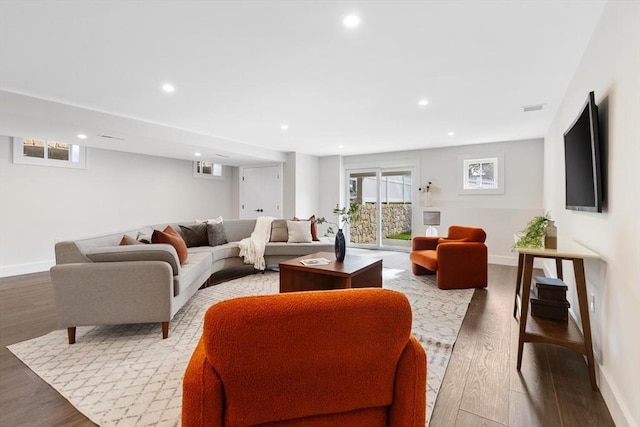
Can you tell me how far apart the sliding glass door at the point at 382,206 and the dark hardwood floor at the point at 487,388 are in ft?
14.5

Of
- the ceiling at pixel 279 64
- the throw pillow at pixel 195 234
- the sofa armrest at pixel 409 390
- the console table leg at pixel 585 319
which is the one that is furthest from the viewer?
the throw pillow at pixel 195 234

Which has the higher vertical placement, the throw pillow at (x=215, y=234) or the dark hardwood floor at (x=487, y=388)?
the throw pillow at (x=215, y=234)

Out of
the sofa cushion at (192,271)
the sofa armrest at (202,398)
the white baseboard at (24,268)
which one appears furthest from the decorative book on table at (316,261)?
the white baseboard at (24,268)

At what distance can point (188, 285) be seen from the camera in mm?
3014

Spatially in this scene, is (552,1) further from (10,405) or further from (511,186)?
(511,186)

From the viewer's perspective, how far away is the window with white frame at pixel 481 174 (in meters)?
5.91

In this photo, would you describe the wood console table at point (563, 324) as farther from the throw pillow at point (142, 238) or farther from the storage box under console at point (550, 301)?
the throw pillow at point (142, 238)

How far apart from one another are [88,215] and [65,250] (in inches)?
149

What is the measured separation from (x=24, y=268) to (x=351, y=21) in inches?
240

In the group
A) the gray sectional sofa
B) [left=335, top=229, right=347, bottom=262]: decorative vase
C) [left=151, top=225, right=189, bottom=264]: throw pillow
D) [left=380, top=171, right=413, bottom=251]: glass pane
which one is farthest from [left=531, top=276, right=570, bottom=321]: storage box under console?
[left=380, top=171, right=413, bottom=251]: glass pane

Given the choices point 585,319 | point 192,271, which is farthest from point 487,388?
point 192,271

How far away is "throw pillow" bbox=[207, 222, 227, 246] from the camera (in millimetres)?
4520

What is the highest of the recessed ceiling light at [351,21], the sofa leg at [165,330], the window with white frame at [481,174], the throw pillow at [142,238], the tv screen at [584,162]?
the recessed ceiling light at [351,21]

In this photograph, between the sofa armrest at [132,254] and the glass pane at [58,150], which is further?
the glass pane at [58,150]
